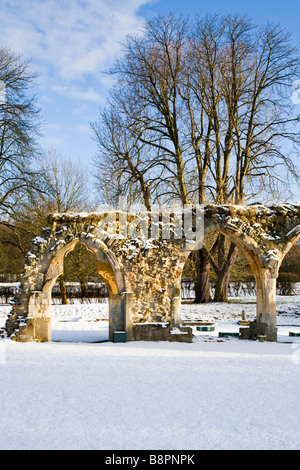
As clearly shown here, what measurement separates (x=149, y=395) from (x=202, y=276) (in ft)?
48.6

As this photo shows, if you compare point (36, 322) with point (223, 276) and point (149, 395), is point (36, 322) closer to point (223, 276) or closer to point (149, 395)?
point (149, 395)

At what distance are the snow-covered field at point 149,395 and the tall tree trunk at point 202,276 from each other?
9.76m

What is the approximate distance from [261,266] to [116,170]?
32.3 ft

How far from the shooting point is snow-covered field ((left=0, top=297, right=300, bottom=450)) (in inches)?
162

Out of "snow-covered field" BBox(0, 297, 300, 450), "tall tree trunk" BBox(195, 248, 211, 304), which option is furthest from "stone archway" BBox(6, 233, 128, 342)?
"tall tree trunk" BBox(195, 248, 211, 304)

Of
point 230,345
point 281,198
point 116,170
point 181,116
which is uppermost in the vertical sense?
point 181,116

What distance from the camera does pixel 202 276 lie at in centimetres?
2019

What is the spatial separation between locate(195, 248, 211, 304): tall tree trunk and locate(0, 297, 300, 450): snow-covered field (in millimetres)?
9759

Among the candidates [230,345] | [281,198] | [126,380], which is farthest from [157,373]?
[281,198]

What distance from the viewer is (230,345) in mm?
10211

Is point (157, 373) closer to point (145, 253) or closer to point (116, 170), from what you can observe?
point (145, 253)

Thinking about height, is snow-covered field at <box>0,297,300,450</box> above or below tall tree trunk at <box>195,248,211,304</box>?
below

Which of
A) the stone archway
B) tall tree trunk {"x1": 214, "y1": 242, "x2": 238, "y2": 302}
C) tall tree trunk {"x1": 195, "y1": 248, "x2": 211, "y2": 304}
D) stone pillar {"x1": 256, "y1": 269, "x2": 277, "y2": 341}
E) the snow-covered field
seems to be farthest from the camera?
tall tree trunk {"x1": 195, "y1": 248, "x2": 211, "y2": 304}

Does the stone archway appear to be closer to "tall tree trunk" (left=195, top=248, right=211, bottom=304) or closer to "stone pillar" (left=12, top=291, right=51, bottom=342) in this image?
"stone pillar" (left=12, top=291, right=51, bottom=342)
